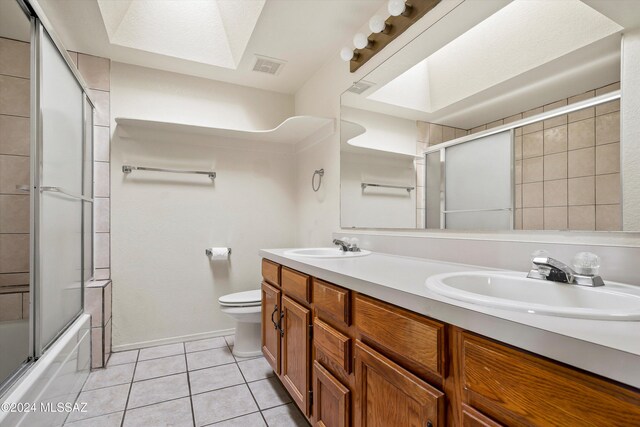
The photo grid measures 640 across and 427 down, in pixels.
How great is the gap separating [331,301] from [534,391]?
73 cm

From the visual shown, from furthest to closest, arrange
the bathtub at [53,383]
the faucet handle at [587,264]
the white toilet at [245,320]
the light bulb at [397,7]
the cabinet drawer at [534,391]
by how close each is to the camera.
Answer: the white toilet at [245,320] < the light bulb at [397,7] < the bathtub at [53,383] < the faucet handle at [587,264] < the cabinet drawer at [534,391]

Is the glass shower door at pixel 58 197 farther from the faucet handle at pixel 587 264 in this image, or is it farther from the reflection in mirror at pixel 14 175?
the faucet handle at pixel 587 264

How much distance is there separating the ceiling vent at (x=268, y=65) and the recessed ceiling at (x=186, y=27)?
0.15 m

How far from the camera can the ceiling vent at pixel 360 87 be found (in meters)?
1.93

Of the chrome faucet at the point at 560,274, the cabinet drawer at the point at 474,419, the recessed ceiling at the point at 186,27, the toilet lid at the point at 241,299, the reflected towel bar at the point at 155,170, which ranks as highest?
the recessed ceiling at the point at 186,27

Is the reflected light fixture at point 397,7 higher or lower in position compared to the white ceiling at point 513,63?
higher

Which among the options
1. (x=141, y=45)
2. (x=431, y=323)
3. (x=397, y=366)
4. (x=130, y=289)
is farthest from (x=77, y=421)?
(x=141, y=45)

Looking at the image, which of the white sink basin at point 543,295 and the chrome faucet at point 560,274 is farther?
the chrome faucet at point 560,274

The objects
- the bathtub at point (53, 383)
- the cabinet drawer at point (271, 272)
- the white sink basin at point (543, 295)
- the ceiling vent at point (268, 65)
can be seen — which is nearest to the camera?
the white sink basin at point (543, 295)

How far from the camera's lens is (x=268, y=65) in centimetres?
245

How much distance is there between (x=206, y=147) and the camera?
2678mm

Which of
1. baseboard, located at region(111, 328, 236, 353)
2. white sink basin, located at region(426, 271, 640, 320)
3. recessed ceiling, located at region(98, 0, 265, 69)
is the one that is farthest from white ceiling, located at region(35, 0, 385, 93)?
baseboard, located at region(111, 328, 236, 353)

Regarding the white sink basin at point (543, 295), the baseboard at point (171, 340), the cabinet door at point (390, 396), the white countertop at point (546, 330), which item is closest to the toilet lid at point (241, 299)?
the baseboard at point (171, 340)

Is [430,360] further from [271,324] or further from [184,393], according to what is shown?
[184,393]
